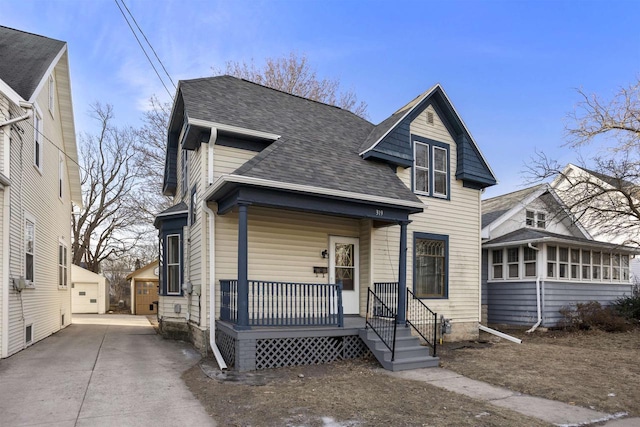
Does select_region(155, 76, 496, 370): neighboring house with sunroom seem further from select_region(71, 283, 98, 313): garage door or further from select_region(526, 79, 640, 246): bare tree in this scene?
select_region(71, 283, 98, 313): garage door

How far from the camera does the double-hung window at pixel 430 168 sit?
472 inches

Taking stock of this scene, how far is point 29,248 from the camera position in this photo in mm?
10469

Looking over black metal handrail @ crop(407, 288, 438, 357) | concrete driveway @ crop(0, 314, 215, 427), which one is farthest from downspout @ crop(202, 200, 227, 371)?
black metal handrail @ crop(407, 288, 438, 357)

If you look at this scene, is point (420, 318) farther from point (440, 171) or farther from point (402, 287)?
point (440, 171)

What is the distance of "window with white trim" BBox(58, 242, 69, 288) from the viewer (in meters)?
14.9

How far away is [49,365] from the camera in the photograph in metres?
8.10

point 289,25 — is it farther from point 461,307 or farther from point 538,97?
point 538,97

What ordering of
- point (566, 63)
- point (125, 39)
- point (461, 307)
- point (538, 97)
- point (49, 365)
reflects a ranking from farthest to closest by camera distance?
point (538, 97) → point (566, 63) → point (461, 307) → point (125, 39) → point (49, 365)

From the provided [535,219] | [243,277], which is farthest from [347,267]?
[535,219]

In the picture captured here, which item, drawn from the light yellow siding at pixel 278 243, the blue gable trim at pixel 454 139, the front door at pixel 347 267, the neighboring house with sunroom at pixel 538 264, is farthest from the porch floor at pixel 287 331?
the neighboring house with sunroom at pixel 538 264

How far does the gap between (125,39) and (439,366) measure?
1009cm

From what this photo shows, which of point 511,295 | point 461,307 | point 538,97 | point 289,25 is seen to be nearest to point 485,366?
point 461,307

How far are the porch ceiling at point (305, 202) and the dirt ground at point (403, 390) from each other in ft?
9.57

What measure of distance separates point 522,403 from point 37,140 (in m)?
11.9
